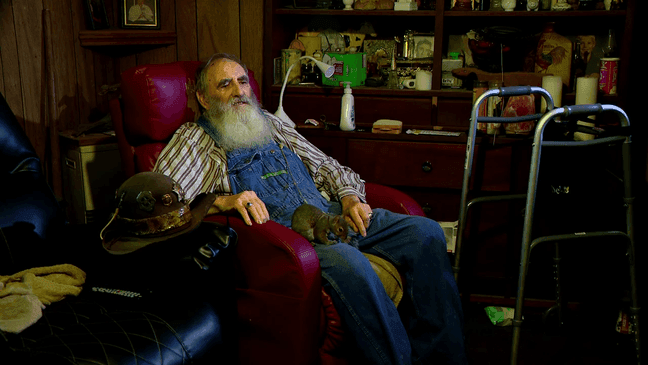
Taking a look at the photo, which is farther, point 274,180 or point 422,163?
point 422,163

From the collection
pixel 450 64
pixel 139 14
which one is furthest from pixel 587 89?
pixel 139 14

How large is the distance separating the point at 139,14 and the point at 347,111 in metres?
1.19

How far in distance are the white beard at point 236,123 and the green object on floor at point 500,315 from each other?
4.12 feet

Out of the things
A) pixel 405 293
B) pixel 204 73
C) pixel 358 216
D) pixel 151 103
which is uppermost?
pixel 204 73

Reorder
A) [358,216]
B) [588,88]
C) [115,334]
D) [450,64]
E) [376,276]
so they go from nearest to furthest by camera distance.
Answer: [115,334]
[376,276]
[358,216]
[588,88]
[450,64]

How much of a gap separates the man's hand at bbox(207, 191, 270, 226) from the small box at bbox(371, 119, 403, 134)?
905 mm

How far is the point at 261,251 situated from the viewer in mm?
1767

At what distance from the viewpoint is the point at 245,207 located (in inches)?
74.6

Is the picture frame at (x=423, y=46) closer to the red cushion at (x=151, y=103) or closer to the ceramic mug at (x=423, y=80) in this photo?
the ceramic mug at (x=423, y=80)

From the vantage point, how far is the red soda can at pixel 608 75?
2.61 meters

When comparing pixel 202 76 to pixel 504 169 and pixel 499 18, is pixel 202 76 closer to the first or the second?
pixel 504 169

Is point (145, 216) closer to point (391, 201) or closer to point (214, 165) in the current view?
point (214, 165)

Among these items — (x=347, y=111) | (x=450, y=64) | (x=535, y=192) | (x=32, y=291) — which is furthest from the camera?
(x=450, y=64)

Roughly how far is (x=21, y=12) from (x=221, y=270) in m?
1.63
